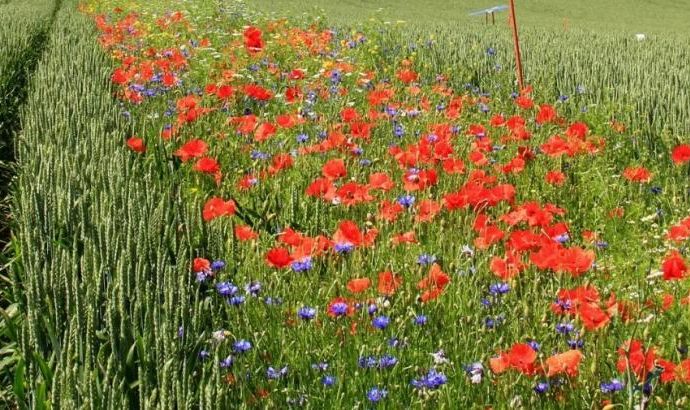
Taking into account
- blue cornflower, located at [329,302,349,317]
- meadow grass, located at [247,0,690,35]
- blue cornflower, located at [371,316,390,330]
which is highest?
blue cornflower, located at [329,302,349,317]

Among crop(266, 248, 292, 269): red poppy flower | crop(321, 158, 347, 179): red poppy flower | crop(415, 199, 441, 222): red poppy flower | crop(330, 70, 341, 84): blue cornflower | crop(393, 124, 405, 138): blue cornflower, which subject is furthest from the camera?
crop(330, 70, 341, 84): blue cornflower

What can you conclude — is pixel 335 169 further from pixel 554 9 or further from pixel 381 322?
pixel 554 9

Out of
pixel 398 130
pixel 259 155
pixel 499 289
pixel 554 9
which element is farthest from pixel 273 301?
pixel 554 9

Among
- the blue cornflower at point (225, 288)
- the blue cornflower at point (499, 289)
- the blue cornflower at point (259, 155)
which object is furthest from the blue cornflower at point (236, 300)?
the blue cornflower at point (259, 155)

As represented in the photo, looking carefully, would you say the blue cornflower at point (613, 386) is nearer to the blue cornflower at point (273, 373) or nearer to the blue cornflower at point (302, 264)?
the blue cornflower at point (273, 373)

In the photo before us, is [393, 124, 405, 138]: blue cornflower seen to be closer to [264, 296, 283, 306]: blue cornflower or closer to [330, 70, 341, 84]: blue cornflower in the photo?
[330, 70, 341, 84]: blue cornflower

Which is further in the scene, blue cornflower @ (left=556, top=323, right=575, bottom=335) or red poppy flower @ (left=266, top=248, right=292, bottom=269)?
red poppy flower @ (left=266, top=248, right=292, bottom=269)

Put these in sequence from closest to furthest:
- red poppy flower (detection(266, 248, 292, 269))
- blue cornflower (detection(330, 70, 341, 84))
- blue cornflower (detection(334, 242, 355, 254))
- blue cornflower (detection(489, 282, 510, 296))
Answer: red poppy flower (detection(266, 248, 292, 269)) < blue cornflower (detection(489, 282, 510, 296)) < blue cornflower (detection(334, 242, 355, 254)) < blue cornflower (detection(330, 70, 341, 84))

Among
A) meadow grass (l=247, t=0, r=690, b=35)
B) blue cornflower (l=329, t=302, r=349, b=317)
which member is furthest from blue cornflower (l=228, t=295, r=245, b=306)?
meadow grass (l=247, t=0, r=690, b=35)

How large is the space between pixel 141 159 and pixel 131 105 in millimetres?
1234

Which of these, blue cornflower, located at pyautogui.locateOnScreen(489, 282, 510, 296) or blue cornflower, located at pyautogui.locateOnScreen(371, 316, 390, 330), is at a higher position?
blue cornflower, located at pyautogui.locateOnScreen(371, 316, 390, 330)

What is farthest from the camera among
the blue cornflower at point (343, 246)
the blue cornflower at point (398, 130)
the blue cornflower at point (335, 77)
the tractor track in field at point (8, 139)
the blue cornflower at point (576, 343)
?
the blue cornflower at point (335, 77)

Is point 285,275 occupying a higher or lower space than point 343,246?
lower

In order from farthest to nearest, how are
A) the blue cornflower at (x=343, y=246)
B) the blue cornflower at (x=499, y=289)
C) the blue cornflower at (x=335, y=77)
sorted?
the blue cornflower at (x=335, y=77) → the blue cornflower at (x=343, y=246) → the blue cornflower at (x=499, y=289)
